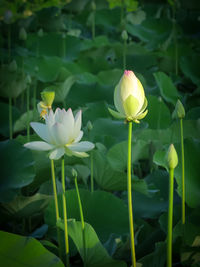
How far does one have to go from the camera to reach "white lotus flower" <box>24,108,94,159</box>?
0.79m

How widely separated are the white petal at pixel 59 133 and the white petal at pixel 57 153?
0.04ft

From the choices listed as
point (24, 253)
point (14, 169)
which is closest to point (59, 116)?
point (24, 253)

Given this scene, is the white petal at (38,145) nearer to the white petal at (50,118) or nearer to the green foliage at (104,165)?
the white petal at (50,118)

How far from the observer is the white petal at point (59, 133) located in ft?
2.56

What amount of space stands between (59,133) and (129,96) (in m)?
0.14

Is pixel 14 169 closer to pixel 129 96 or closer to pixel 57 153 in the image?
pixel 57 153

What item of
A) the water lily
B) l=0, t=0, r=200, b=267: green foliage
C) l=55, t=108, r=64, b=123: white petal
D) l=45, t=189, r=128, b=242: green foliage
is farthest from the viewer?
l=45, t=189, r=128, b=242: green foliage

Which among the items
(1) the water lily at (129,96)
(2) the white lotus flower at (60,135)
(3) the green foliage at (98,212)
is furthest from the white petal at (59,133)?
(3) the green foliage at (98,212)

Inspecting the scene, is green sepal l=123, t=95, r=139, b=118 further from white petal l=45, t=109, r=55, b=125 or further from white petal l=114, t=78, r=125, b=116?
white petal l=45, t=109, r=55, b=125

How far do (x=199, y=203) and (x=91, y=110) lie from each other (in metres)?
0.61

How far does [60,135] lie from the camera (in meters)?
0.79

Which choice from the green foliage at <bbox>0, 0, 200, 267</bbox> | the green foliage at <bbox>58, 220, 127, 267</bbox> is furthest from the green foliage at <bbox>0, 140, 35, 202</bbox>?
the green foliage at <bbox>58, 220, 127, 267</bbox>

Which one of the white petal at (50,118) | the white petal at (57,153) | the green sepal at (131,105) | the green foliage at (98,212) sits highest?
the green sepal at (131,105)

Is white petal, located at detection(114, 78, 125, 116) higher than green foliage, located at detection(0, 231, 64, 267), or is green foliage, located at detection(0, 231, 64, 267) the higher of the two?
white petal, located at detection(114, 78, 125, 116)
